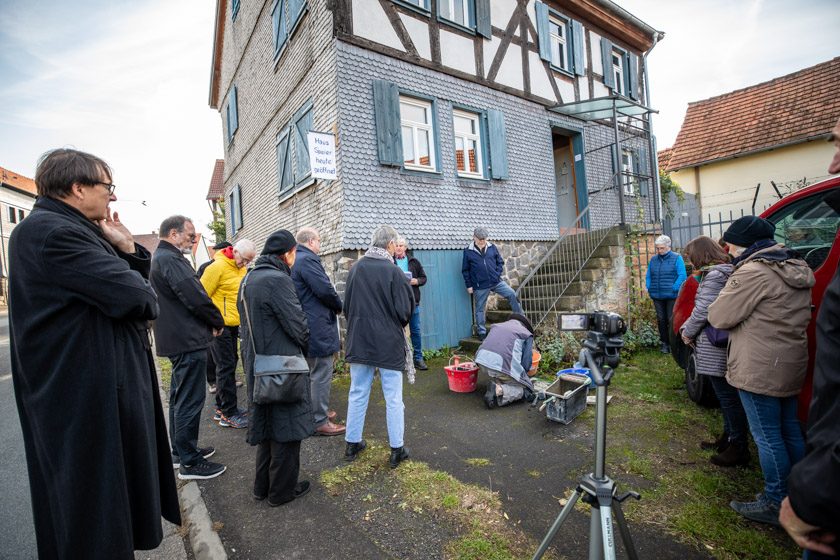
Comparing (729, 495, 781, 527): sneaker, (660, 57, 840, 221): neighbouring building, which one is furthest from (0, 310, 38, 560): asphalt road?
(660, 57, 840, 221): neighbouring building

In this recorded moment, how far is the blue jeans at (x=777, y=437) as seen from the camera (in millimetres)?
2535

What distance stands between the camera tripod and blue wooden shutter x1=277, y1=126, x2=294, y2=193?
27.3 ft

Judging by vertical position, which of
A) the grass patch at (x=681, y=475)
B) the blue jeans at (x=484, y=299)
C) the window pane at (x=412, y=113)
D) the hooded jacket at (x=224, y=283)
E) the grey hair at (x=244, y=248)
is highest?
the window pane at (x=412, y=113)

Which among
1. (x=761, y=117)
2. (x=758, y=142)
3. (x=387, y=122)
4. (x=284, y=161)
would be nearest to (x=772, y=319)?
(x=387, y=122)

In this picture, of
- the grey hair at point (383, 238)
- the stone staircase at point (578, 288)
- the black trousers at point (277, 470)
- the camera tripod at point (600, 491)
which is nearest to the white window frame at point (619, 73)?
the stone staircase at point (578, 288)

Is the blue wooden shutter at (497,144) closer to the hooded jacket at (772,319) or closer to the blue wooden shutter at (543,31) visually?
the blue wooden shutter at (543,31)

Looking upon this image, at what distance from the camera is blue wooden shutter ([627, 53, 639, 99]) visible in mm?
12156

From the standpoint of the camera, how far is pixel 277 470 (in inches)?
116

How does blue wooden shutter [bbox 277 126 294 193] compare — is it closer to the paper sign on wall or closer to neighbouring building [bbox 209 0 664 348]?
neighbouring building [bbox 209 0 664 348]

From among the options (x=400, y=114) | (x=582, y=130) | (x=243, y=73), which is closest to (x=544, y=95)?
(x=582, y=130)

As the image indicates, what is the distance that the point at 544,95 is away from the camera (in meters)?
10.0

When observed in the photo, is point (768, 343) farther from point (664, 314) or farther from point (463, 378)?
point (664, 314)

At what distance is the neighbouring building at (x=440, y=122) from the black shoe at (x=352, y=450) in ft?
11.6

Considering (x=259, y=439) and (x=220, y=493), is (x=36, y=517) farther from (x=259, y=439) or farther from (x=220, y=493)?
(x=220, y=493)
